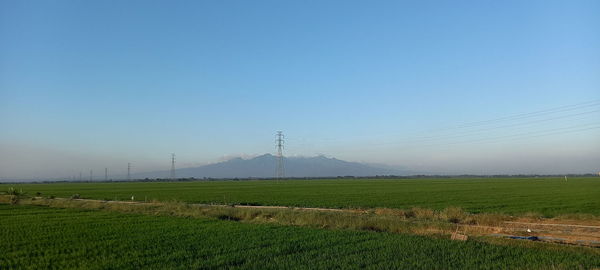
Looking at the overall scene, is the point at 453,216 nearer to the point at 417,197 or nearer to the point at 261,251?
the point at 261,251

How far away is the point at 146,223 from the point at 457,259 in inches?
646

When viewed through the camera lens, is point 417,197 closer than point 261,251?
No

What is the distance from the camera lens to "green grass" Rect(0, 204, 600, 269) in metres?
12.1

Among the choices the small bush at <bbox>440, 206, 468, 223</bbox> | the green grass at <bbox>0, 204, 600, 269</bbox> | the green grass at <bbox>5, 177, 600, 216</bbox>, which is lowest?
the green grass at <bbox>5, 177, 600, 216</bbox>

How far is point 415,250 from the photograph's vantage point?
13.9 meters

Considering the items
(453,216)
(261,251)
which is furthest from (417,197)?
(261,251)

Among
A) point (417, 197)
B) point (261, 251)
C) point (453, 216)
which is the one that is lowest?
point (417, 197)

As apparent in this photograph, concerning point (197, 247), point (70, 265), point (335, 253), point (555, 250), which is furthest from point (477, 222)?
point (70, 265)

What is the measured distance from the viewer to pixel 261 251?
1417 centimetres

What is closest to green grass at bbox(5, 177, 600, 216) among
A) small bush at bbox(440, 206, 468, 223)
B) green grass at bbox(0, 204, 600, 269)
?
small bush at bbox(440, 206, 468, 223)

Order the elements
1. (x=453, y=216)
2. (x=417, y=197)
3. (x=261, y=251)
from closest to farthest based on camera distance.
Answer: (x=261, y=251)
(x=453, y=216)
(x=417, y=197)

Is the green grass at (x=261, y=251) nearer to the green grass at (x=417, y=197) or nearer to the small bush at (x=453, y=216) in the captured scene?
the small bush at (x=453, y=216)

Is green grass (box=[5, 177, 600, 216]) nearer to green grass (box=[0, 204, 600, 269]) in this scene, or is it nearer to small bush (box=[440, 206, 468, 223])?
small bush (box=[440, 206, 468, 223])

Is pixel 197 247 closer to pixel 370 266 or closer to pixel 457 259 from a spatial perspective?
pixel 370 266
